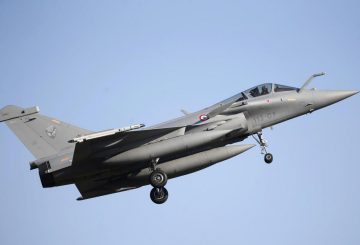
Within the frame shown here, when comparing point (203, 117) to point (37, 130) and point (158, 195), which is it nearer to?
point (158, 195)

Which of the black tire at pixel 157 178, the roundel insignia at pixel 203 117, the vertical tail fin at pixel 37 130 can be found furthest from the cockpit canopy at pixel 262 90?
the vertical tail fin at pixel 37 130

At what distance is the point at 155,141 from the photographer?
17969mm

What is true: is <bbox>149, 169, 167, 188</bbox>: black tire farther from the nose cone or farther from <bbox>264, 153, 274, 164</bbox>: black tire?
the nose cone

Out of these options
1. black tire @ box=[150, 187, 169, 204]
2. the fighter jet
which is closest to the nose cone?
the fighter jet

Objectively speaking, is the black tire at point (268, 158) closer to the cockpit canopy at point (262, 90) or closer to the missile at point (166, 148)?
the cockpit canopy at point (262, 90)

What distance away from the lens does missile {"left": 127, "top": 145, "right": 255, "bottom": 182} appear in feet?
61.7

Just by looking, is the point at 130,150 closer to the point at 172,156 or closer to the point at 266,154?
the point at 172,156

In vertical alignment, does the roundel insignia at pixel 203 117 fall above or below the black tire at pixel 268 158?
above

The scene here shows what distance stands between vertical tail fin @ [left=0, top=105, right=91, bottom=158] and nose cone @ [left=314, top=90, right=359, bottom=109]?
8.11m

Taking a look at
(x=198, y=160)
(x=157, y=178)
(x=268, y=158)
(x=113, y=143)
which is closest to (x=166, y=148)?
(x=157, y=178)

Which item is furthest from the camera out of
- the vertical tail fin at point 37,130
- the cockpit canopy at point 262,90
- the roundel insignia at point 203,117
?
the cockpit canopy at point 262,90

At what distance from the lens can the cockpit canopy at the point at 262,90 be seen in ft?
63.1

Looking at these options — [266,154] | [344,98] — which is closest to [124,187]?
[266,154]

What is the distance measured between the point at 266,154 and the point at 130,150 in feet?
14.8
